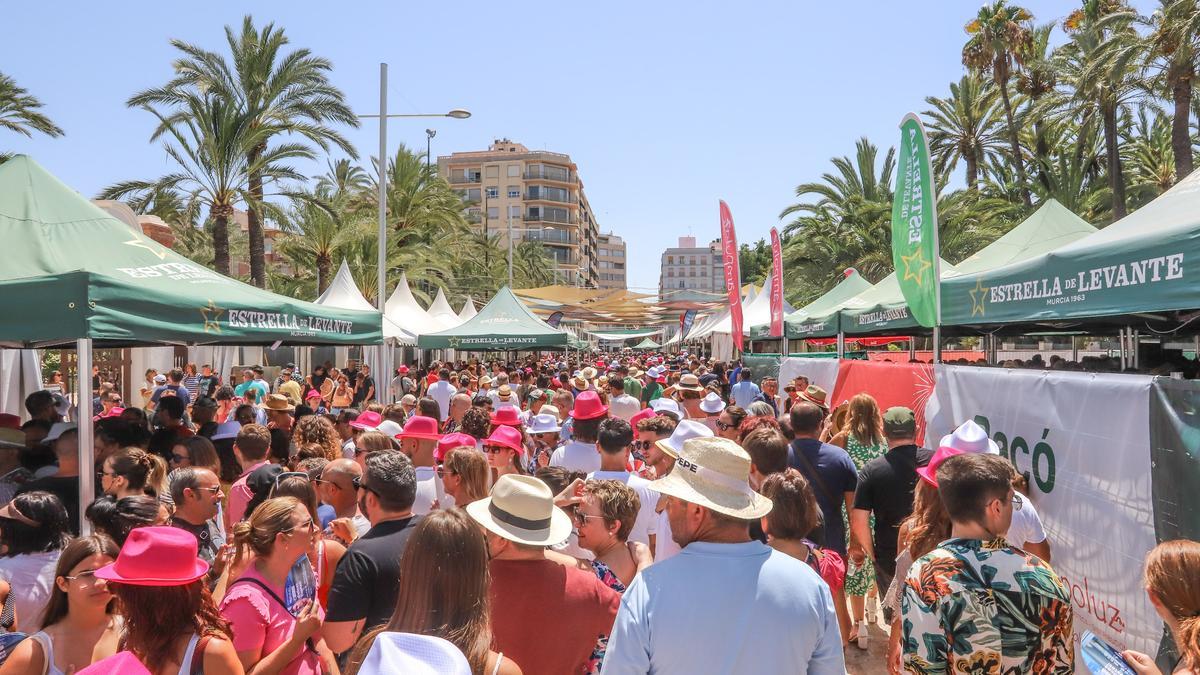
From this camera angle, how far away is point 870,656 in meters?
6.25

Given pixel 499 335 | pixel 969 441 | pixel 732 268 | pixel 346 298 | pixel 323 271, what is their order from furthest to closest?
pixel 323 271, pixel 499 335, pixel 346 298, pixel 732 268, pixel 969 441

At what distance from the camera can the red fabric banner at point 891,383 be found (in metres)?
7.55

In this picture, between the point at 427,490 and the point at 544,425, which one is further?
the point at 544,425

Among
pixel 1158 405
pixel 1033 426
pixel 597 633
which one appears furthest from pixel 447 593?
pixel 1033 426

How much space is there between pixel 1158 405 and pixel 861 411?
9.81 ft

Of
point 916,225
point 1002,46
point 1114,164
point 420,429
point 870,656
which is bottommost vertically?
point 870,656

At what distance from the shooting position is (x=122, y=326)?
5.96m

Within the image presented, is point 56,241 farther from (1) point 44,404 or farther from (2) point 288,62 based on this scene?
(2) point 288,62

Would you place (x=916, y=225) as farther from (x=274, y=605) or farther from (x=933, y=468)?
(x=274, y=605)

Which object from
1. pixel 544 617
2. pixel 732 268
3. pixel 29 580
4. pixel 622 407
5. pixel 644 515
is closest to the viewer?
pixel 544 617

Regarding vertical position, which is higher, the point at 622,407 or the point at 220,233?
the point at 220,233

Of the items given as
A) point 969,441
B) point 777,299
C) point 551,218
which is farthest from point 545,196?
point 969,441

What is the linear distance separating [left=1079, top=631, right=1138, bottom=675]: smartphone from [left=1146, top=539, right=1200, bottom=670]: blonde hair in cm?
37

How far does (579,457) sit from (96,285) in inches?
137
